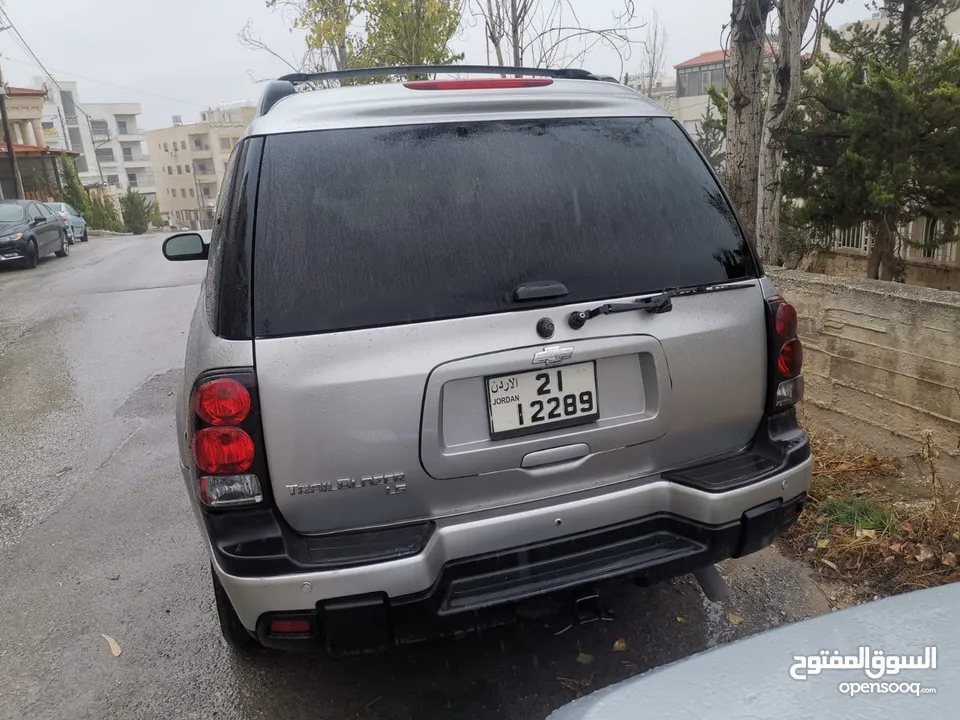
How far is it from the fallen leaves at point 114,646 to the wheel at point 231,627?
20.3 inches

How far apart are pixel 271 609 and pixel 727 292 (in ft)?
5.75

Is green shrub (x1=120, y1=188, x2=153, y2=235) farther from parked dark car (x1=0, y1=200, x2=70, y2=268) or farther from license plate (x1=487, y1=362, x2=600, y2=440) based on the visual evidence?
license plate (x1=487, y1=362, x2=600, y2=440)

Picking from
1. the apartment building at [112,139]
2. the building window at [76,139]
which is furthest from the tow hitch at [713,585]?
the building window at [76,139]

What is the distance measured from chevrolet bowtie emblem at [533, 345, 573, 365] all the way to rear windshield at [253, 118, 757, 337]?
6.1 inches

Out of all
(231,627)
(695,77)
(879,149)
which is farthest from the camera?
(695,77)

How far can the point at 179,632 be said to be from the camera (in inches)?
127

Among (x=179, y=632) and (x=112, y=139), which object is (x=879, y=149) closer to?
Result: (x=179, y=632)

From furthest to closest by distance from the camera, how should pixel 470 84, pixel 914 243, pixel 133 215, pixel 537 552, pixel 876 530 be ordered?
1. pixel 133 215
2. pixel 914 243
3. pixel 876 530
4. pixel 470 84
5. pixel 537 552

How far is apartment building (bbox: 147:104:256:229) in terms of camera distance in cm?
7862

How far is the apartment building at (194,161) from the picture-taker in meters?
78.6

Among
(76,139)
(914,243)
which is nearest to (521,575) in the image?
(914,243)

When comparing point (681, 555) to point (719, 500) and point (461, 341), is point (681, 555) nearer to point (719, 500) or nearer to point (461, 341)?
point (719, 500)

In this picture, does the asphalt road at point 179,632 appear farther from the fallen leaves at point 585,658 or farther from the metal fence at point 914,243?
the metal fence at point 914,243

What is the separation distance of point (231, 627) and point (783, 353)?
2.28 metres
